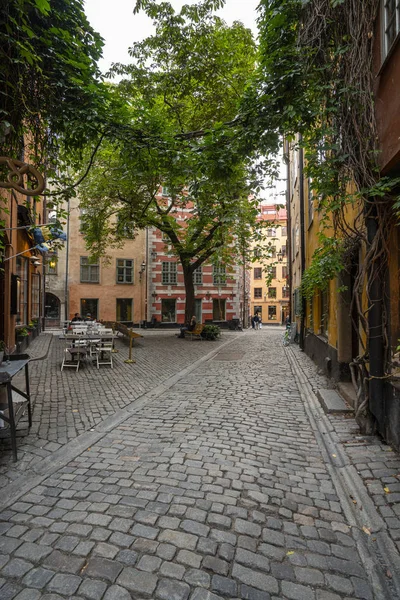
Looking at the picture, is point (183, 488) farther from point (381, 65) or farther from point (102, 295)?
point (102, 295)

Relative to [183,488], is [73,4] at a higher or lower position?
higher

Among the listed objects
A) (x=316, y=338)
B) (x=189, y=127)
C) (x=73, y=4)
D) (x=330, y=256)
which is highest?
(x=189, y=127)

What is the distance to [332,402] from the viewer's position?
242 inches

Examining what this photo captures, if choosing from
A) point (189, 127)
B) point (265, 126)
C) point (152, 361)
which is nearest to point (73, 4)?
point (265, 126)

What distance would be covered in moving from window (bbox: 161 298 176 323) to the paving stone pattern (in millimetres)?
28050

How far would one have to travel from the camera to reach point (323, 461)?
4.05m

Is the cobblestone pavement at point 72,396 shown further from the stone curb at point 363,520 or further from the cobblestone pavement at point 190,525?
the stone curb at point 363,520

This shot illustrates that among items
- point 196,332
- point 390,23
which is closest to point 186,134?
point 390,23

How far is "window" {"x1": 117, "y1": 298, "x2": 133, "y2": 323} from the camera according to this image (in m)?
32.2

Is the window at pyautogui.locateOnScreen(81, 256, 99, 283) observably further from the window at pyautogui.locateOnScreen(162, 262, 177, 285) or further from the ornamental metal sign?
the ornamental metal sign

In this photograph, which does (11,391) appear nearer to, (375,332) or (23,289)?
(375,332)

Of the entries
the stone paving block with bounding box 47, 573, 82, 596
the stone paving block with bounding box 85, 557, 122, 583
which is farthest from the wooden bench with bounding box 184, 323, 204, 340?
the stone paving block with bounding box 47, 573, 82, 596

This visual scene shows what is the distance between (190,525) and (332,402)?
162 inches

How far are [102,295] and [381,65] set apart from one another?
2956 cm
